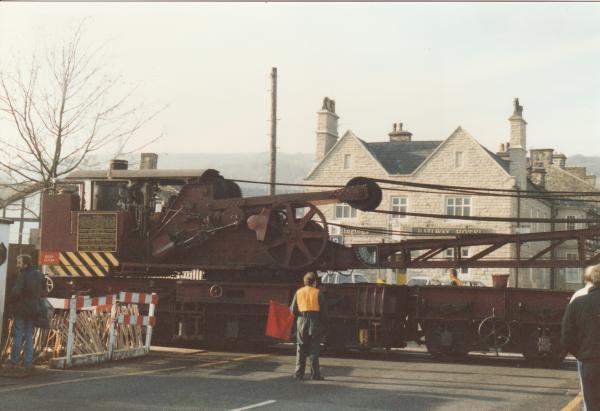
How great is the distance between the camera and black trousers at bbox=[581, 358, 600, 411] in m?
8.02

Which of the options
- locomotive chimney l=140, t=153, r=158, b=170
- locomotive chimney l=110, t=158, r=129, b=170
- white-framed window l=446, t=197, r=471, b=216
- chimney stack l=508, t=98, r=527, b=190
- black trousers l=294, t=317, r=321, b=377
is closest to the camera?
black trousers l=294, t=317, r=321, b=377

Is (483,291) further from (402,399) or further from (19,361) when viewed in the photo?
(19,361)

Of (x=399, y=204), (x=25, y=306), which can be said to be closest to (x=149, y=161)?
(x=399, y=204)

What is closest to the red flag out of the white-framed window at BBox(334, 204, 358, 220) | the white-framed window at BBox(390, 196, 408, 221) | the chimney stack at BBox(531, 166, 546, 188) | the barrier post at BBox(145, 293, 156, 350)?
the barrier post at BBox(145, 293, 156, 350)

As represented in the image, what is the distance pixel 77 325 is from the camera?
47.3 ft

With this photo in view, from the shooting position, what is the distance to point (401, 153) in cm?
5322

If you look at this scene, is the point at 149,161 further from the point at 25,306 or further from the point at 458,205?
the point at 25,306

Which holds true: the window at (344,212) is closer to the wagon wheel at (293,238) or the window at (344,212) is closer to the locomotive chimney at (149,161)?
the locomotive chimney at (149,161)

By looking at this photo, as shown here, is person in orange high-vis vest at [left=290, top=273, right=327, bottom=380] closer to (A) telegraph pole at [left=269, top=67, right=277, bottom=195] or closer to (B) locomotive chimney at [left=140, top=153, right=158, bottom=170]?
(A) telegraph pole at [left=269, top=67, right=277, bottom=195]

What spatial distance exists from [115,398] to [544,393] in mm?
6139

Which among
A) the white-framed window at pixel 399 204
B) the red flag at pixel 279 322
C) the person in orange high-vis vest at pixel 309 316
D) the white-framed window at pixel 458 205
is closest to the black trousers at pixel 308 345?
the person in orange high-vis vest at pixel 309 316

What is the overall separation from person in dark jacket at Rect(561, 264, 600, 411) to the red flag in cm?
881

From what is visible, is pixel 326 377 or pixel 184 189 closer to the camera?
pixel 326 377

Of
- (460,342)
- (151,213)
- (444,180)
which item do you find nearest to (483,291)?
(460,342)
